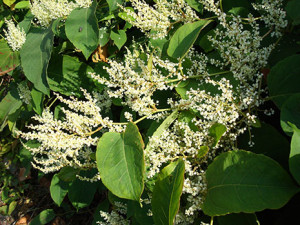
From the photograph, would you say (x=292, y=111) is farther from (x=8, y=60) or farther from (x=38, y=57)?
(x=8, y=60)

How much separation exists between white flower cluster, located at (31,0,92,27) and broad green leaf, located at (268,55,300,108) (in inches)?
45.9

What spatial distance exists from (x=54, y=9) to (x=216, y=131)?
1271 millimetres

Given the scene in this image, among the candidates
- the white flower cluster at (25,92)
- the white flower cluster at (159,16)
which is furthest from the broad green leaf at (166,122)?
the white flower cluster at (25,92)

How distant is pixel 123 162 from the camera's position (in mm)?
1391

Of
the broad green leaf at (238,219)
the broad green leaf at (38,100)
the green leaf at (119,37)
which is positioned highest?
the green leaf at (119,37)

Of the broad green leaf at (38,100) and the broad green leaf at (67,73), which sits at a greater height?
the broad green leaf at (67,73)

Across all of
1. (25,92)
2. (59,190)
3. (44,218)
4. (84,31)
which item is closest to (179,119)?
(84,31)

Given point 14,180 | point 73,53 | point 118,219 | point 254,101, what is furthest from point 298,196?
point 14,180

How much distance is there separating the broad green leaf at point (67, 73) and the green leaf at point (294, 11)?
4.12 feet

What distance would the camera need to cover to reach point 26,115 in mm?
2682

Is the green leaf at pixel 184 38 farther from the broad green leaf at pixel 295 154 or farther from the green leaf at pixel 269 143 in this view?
the broad green leaf at pixel 295 154

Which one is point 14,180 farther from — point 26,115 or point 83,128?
point 83,128

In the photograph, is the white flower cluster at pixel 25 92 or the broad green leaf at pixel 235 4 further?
the white flower cluster at pixel 25 92

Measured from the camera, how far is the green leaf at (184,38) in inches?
57.9
